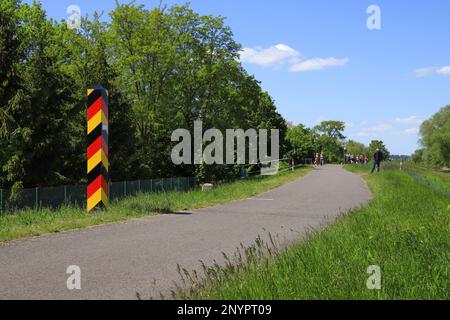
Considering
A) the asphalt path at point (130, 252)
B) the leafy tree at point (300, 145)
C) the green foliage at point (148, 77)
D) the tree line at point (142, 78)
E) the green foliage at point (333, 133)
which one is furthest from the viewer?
the green foliage at point (333, 133)

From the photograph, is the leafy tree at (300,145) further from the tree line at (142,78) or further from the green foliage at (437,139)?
the green foliage at (437,139)

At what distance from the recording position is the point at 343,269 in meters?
5.27

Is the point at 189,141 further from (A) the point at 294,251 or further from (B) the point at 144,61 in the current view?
(A) the point at 294,251

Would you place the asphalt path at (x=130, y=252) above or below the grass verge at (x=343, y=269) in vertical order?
below

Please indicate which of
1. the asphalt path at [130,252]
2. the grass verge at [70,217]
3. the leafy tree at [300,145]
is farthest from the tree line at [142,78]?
the leafy tree at [300,145]

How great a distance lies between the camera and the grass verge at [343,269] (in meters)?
4.47

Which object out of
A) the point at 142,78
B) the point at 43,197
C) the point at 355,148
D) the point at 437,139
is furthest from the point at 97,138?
the point at 355,148

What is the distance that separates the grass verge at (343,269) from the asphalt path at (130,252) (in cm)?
71

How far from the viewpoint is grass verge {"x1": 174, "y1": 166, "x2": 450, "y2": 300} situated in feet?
14.7

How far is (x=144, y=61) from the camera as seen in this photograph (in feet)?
127

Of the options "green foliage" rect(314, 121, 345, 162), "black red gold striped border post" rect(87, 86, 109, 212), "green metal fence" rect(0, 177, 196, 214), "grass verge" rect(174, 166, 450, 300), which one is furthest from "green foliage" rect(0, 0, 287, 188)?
"green foliage" rect(314, 121, 345, 162)

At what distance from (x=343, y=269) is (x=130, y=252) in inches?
136

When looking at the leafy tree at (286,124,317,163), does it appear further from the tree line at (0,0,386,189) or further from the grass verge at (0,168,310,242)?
the grass verge at (0,168,310,242)
